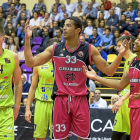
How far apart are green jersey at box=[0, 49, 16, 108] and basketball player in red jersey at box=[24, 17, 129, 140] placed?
301 mm

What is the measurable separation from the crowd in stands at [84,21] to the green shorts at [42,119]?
323 inches

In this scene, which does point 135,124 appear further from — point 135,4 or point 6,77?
point 135,4

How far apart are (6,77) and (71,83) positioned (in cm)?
92

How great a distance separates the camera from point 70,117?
4562 mm

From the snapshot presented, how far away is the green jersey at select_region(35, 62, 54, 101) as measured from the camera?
583 centimetres

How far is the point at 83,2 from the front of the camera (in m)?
17.6

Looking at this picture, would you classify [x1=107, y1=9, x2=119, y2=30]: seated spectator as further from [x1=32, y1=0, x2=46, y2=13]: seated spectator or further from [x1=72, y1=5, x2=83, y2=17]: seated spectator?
[x1=32, y1=0, x2=46, y2=13]: seated spectator

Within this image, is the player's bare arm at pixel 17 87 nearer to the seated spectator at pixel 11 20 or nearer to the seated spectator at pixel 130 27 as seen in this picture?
the seated spectator at pixel 130 27

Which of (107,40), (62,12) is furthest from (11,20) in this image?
(107,40)

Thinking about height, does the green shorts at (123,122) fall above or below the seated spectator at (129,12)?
below

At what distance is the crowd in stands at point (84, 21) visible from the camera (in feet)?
47.4

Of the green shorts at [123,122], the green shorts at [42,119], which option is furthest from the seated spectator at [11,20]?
the green shorts at [123,122]

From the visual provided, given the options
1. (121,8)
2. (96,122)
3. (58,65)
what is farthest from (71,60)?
(121,8)

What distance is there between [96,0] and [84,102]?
1423 centimetres
